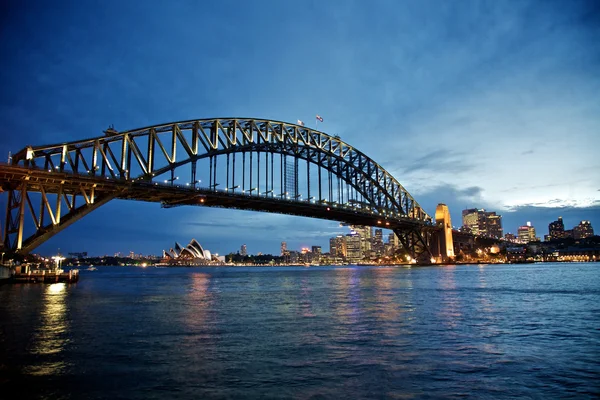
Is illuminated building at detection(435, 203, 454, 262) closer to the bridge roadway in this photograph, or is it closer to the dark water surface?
the bridge roadway

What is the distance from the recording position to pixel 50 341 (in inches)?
587

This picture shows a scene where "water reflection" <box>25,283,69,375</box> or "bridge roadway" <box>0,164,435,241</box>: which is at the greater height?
"bridge roadway" <box>0,164,435,241</box>

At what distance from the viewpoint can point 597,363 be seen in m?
11.9

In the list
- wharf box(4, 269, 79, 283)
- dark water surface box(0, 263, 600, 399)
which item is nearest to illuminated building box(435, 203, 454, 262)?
wharf box(4, 269, 79, 283)

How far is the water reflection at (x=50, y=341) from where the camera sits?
1125cm

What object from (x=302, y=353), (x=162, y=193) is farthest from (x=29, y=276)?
(x=302, y=353)

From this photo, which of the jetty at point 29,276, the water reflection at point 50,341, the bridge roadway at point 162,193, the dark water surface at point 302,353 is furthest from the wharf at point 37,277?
the dark water surface at point 302,353

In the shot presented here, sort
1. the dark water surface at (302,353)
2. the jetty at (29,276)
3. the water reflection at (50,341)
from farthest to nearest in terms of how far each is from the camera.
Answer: the jetty at (29,276), the water reflection at (50,341), the dark water surface at (302,353)

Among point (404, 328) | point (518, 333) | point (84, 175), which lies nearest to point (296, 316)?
point (404, 328)

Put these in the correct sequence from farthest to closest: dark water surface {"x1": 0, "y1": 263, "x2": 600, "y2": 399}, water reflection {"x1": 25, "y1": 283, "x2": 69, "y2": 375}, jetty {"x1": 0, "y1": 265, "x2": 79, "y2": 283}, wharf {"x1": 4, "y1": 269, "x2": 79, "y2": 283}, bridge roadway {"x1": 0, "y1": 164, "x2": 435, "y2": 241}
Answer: wharf {"x1": 4, "y1": 269, "x2": 79, "y2": 283}, jetty {"x1": 0, "y1": 265, "x2": 79, "y2": 283}, bridge roadway {"x1": 0, "y1": 164, "x2": 435, "y2": 241}, water reflection {"x1": 25, "y1": 283, "x2": 69, "y2": 375}, dark water surface {"x1": 0, "y1": 263, "x2": 600, "y2": 399}

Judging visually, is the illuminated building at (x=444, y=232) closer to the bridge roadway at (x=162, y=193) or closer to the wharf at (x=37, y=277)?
the bridge roadway at (x=162, y=193)

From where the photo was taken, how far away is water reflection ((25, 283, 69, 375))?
11245 mm

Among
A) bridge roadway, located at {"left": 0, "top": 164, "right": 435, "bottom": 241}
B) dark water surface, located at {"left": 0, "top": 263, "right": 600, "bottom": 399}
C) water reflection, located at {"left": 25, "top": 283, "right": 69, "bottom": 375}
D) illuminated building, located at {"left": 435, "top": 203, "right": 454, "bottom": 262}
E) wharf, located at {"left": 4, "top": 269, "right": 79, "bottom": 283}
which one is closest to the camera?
dark water surface, located at {"left": 0, "top": 263, "right": 600, "bottom": 399}

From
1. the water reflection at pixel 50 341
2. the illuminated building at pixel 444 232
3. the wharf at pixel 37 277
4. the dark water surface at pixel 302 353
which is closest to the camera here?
the dark water surface at pixel 302 353
